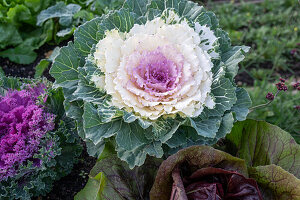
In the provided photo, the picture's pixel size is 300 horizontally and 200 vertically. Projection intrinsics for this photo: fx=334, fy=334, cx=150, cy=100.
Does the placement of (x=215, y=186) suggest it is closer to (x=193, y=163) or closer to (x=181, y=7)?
(x=193, y=163)

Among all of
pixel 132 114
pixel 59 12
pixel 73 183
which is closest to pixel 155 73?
pixel 132 114

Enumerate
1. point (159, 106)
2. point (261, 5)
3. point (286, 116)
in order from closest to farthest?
1. point (159, 106)
2. point (286, 116)
3. point (261, 5)

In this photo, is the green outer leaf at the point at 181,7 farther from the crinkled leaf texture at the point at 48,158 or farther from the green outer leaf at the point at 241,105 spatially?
the crinkled leaf texture at the point at 48,158

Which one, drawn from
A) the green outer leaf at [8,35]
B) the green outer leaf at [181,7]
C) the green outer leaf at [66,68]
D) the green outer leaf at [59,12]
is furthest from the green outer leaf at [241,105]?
the green outer leaf at [8,35]

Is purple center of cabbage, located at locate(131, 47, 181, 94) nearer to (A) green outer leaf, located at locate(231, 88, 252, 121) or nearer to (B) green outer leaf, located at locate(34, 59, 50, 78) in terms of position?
(A) green outer leaf, located at locate(231, 88, 252, 121)

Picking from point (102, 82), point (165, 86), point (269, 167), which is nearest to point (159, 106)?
point (165, 86)

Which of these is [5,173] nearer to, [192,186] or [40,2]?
[192,186]

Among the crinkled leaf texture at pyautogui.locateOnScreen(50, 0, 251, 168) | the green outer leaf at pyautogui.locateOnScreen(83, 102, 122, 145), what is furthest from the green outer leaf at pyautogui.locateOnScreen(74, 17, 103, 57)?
the green outer leaf at pyautogui.locateOnScreen(83, 102, 122, 145)
